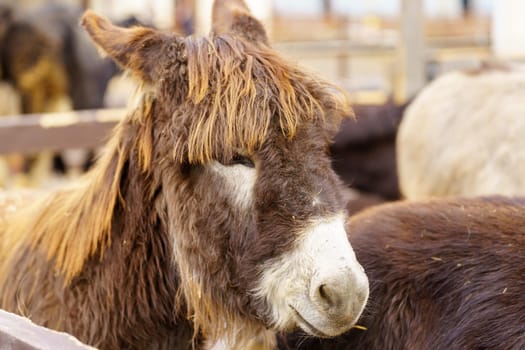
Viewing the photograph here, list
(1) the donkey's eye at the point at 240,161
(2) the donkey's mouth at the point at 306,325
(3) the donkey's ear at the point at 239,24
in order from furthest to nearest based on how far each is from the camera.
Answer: (3) the donkey's ear at the point at 239,24, (1) the donkey's eye at the point at 240,161, (2) the donkey's mouth at the point at 306,325

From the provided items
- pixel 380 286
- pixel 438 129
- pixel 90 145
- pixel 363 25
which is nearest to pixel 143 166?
pixel 380 286

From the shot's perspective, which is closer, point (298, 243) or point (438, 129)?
point (298, 243)

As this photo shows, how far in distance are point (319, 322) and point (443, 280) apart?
1.61 ft

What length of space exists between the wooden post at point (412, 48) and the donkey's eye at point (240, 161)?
17.2 feet

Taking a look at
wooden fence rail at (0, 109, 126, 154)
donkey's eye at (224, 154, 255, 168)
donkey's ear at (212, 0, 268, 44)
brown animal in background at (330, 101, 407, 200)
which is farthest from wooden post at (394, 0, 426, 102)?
donkey's eye at (224, 154, 255, 168)

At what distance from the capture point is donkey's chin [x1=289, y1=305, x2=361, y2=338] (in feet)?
8.46

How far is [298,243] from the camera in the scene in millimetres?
2590

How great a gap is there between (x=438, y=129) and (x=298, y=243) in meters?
3.32

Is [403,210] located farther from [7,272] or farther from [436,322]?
[7,272]

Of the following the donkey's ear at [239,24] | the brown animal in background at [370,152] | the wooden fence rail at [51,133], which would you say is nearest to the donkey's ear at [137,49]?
the donkey's ear at [239,24]

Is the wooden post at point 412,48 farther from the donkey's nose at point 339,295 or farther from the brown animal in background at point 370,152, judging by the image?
the donkey's nose at point 339,295

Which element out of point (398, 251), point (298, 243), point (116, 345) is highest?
point (298, 243)

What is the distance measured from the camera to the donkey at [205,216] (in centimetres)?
262

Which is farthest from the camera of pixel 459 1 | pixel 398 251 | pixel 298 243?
pixel 459 1
